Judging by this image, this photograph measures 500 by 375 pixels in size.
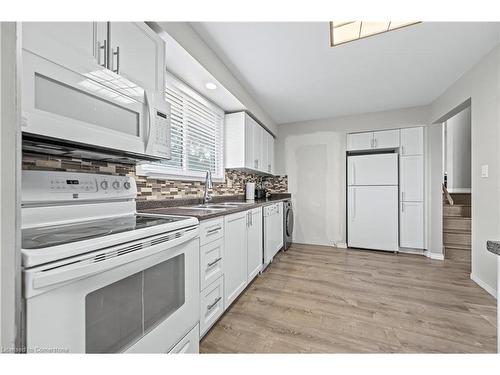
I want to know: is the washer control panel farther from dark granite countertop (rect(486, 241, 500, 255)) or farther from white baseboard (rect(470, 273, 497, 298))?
white baseboard (rect(470, 273, 497, 298))

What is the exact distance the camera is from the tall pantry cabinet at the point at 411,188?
349cm

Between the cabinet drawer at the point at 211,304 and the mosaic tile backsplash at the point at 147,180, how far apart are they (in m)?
0.91

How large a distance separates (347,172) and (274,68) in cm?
239

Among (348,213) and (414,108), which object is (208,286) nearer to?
(348,213)

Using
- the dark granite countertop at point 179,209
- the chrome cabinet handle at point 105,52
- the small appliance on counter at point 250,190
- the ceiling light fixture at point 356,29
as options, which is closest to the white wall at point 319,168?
the small appliance on counter at point 250,190

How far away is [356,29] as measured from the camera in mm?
1902

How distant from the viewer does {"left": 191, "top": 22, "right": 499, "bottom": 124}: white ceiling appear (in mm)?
1827

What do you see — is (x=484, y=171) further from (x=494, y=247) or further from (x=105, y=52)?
(x=105, y=52)

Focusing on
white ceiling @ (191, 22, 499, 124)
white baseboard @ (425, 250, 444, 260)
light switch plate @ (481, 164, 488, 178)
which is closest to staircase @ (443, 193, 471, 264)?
white baseboard @ (425, 250, 444, 260)

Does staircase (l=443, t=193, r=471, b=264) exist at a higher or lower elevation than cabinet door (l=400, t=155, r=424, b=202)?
lower

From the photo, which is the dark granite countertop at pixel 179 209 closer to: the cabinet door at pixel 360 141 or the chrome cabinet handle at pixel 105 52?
the chrome cabinet handle at pixel 105 52

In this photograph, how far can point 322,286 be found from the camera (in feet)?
7.72

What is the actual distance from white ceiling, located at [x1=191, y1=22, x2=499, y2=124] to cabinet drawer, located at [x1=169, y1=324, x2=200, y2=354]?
2181 mm

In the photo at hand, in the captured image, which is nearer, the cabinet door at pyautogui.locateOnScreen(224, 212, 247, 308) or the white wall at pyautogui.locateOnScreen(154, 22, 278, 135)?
the white wall at pyautogui.locateOnScreen(154, 22, 278, 135)
